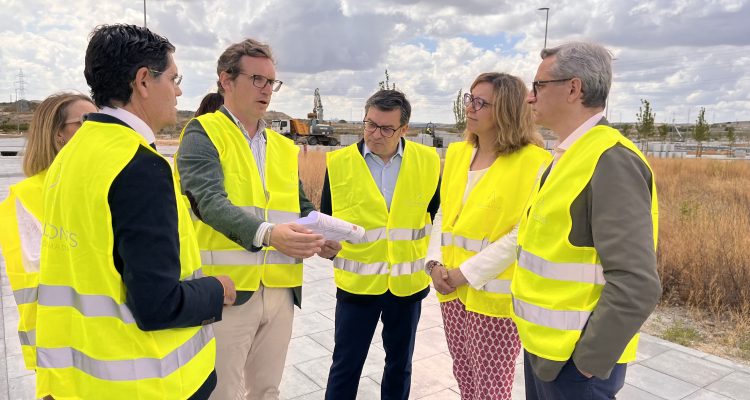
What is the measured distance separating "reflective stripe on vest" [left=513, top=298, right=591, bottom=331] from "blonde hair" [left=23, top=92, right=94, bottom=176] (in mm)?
2195

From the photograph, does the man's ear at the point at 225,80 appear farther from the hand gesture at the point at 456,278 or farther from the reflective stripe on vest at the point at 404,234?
the hand gesture at the point at 456,278

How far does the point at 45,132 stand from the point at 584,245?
7.84 ft

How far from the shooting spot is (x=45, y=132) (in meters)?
2.30

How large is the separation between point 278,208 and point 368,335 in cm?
96

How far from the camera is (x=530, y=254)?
6.04 ft

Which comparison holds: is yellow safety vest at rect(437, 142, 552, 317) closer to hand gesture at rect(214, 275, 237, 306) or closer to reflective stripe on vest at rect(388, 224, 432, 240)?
reflective stripe on vest at rect(388, 224, 432, 240)

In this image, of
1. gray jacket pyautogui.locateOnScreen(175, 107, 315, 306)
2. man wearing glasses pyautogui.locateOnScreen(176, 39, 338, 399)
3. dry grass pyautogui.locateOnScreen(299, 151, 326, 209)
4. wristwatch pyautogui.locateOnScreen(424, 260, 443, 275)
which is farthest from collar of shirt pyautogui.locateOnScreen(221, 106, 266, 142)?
dry grass pyautogui.locateOnScreen(299, 151, 326, 209)

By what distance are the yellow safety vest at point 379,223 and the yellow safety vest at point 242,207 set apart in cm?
50

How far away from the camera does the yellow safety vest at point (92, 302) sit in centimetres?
136

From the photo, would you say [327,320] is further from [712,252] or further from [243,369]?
[712,252]

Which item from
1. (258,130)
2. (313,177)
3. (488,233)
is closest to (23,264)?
(258,130)

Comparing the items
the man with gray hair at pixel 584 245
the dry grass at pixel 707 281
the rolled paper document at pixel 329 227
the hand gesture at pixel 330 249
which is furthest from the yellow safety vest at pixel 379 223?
the dry grass at pixel 707 281

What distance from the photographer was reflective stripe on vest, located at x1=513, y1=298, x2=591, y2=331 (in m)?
1.68

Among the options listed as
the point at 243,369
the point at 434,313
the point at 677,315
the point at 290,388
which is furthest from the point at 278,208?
the point at 677,315
